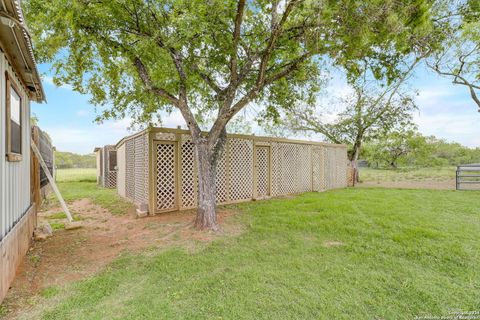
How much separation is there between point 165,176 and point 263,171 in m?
3.26

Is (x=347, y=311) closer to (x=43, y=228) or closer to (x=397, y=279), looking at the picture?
(x=397, y=279)

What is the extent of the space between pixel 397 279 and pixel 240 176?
4873mm

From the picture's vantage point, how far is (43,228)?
4.21 meters

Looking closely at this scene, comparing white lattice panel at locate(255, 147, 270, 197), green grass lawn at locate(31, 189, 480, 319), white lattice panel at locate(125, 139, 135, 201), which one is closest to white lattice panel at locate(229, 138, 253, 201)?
white lattice panel at locate(255, 147, 270, 197)

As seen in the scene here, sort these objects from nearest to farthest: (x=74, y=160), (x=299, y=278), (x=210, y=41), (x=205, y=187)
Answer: (x=299, y=278) → (x=210, y=41) → (x=205, y=187) → (x=74, y=160)

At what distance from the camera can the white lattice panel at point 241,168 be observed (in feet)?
22.5

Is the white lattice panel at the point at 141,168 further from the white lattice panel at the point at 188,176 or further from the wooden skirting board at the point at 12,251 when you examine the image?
the wooden skirting board at the point at 12,251

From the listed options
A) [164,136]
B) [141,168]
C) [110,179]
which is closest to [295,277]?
[164,136]

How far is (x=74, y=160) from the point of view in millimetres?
29750

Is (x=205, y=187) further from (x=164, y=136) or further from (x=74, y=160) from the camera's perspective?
(x=74, y=160)

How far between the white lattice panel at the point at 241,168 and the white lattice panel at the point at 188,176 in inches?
47.2

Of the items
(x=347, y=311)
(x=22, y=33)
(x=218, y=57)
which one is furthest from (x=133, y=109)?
(x=347, y=311)

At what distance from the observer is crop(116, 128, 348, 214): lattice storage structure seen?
5586 mm

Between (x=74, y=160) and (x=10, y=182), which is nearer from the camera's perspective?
(x=10, y=182)
